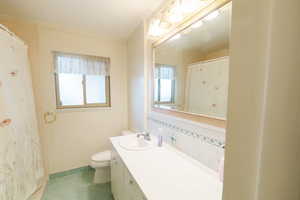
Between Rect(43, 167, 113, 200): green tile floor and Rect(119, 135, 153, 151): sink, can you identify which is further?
Rect(43, 167, 113, 200): green tile floor

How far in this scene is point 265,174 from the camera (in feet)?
0.91

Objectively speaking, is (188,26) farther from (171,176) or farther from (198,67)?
(171,176)

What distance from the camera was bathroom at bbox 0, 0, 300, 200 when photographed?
0.27 metres

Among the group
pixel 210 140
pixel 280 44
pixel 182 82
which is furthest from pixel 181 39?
pixel 280 44

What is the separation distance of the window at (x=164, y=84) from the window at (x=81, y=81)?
3.63 ft

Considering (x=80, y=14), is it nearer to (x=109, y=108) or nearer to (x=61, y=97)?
(x=61, y=97)

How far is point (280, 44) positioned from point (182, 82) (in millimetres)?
1072

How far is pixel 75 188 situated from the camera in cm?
185

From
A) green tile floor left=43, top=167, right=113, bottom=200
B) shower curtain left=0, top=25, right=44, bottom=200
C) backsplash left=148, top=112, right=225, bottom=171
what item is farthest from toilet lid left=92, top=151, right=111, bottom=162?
backsplash left=148, top=112, right=225, bottom=171

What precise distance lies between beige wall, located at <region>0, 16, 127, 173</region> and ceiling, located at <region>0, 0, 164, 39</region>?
19cm

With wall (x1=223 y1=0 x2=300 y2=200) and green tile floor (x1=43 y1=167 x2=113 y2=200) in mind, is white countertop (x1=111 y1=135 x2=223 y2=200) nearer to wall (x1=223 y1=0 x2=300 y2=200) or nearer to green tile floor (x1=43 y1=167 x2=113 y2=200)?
wall (x1=223 y1=0 x2=300 y2=200)

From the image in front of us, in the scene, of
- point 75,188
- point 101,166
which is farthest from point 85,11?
point 75,188

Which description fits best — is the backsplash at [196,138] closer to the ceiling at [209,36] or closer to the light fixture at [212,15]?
the ceiling at [209,36]

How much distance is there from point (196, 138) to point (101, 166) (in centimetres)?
149
